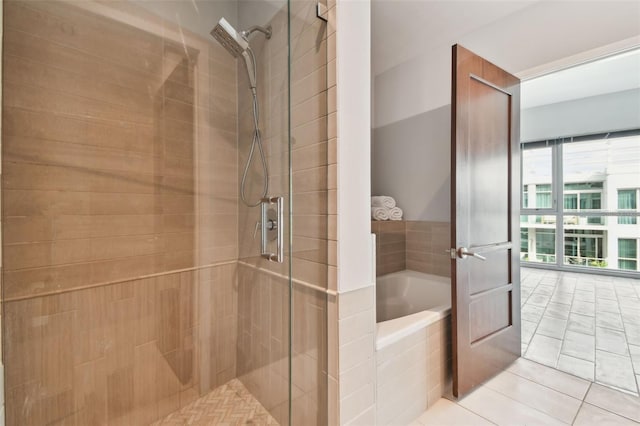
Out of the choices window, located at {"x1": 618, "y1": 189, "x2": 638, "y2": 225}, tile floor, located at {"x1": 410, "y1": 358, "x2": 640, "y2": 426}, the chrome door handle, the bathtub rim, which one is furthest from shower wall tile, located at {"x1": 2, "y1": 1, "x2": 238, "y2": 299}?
window, located at {"x1": 618, "y1": 189, "x2": 638, "y2": 225}

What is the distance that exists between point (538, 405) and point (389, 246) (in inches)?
55.6

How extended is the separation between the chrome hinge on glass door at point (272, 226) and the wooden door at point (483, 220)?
40.7 inches

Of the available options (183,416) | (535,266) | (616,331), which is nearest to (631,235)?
(535,266)

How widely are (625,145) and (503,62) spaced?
4164 mm

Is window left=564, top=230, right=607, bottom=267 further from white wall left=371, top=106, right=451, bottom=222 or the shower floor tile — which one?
the shower floor tile

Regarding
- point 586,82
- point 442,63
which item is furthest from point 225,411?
point 586,82

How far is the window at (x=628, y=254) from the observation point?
14.8 ft

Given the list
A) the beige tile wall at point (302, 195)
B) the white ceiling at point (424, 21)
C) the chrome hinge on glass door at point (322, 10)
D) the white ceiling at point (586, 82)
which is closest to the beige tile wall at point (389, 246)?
the beige tile wall at point (302, 195)

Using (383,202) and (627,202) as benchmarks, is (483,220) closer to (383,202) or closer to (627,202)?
(383,202)

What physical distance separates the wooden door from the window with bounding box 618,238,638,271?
415cm

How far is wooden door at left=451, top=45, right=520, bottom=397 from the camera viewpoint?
1.69 metres

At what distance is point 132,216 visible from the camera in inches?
56.4

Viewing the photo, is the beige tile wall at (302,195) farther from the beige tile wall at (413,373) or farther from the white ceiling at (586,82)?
the white ceiling at (586,82)

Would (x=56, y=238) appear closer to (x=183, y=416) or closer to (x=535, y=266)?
(x=183, y=416)
